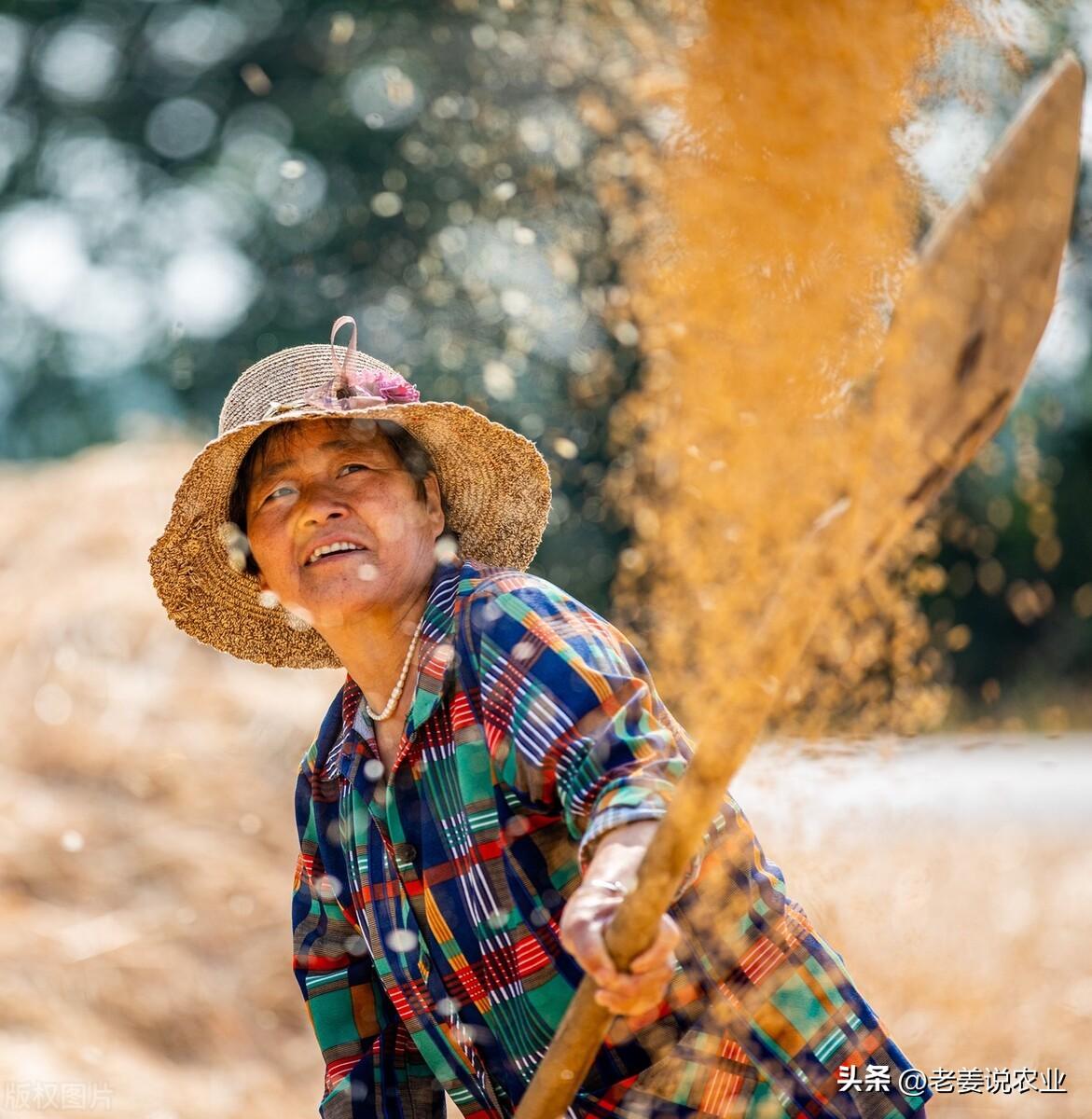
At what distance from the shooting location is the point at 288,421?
224 cm

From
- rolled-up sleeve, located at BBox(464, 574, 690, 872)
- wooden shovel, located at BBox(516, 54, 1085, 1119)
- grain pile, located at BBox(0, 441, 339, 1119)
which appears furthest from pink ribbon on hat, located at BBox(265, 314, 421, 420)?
grain pile, located at BBox(0, 441, 339, 1119)

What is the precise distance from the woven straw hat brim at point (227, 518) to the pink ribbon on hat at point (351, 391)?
0.02 metres

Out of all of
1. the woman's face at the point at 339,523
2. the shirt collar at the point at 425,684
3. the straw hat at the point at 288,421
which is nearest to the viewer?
the shirt collar at the point at 425,684

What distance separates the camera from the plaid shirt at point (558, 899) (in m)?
1.80

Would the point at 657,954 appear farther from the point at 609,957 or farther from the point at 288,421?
the point at 288,421

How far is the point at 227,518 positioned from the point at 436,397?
4.52 m

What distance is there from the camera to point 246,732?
17.1 feet

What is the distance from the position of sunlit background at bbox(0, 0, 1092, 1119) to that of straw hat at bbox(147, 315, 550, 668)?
0.91 m

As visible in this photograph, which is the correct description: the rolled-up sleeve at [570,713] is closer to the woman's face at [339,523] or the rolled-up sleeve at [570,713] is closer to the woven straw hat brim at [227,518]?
the woman's face at [339,523]

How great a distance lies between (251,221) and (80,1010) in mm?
6388

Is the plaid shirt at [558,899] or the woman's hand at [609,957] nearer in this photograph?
the woman's hand at [609,957]

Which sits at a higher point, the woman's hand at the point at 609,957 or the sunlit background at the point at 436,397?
the woman's hand at the point at 609,957

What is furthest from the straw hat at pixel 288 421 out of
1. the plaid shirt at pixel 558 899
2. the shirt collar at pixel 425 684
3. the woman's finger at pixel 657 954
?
the woman's finger at pixel 657 954

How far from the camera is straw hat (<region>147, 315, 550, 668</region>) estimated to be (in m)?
2.23
